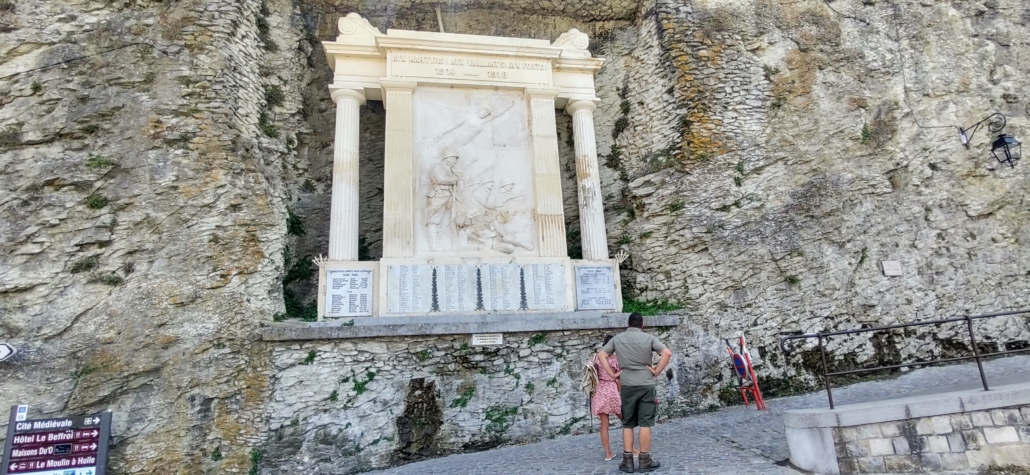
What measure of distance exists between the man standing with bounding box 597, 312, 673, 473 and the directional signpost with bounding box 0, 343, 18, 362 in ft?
20.8

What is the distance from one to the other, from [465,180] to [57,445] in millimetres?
5992

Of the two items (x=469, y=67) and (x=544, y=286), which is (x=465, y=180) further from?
(x=544, y=286)

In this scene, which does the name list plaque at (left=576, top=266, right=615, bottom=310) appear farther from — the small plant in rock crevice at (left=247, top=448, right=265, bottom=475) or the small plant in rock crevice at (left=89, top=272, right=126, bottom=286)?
the small plant in rock crevice at (left=89, top=272, right=126, bottom=286)

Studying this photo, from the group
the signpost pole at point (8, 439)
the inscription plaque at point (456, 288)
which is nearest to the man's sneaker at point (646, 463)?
the inscription plaque at point (456, 288)

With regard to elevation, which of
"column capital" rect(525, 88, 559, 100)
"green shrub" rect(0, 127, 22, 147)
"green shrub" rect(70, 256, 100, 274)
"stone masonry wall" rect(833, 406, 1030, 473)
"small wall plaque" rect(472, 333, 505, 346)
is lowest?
"stone masonry wall" rect(833, 406, 1030, 473)

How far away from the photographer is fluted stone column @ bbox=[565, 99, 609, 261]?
894cm

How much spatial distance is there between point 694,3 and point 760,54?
1602 millimetres

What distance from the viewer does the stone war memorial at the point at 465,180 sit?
7.97 m

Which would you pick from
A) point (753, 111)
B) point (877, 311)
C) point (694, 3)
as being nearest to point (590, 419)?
point (877, 311)

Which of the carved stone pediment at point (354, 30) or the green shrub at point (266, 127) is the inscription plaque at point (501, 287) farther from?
the carved stone pediment at point (354, 30)

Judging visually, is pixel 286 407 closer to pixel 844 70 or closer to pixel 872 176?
pixel 872 176

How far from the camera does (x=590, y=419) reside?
23.8ft

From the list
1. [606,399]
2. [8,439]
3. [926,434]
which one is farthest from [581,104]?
[8,439]

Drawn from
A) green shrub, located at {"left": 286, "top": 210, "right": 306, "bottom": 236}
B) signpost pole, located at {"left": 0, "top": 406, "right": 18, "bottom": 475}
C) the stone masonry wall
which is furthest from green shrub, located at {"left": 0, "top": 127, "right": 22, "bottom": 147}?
the stone masonry wall
